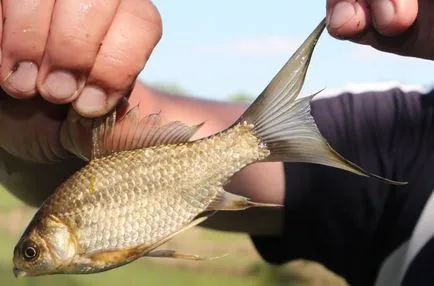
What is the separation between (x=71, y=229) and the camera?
698mm

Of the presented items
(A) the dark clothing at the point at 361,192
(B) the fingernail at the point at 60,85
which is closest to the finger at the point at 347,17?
(B) the fingernail at the point at 60,85

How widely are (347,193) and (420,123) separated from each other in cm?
21

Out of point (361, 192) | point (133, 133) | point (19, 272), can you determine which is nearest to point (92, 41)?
point (133, 133)

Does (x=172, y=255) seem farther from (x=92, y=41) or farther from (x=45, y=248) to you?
(x=92, y=41)

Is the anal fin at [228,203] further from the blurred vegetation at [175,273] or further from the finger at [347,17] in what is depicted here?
the blurred vegetation at [175,273]

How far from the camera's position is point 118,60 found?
0.83m

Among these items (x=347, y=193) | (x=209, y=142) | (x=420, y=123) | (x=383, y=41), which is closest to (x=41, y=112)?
(x=209, y=142)

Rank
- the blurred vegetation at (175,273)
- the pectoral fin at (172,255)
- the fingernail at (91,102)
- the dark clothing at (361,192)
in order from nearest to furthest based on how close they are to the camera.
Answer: the pectoral fin at (172,255)
the fingernail at (91,102)
the dark clothing at (361,192)
the blurred vegetation at (175,273)

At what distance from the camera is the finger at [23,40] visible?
80 centimetres

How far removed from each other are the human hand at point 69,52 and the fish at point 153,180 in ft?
0.27

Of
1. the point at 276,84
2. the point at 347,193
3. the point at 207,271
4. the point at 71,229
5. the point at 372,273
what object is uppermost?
the point at 276,84

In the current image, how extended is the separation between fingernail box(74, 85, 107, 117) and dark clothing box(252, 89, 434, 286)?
32.6 inches

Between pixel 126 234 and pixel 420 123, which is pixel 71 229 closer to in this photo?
pixel 126 234

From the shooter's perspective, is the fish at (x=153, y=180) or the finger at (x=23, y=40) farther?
the finger at (x=23, y=40)
